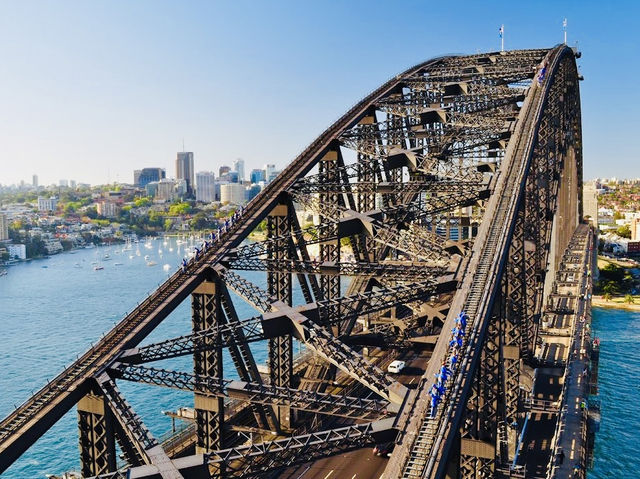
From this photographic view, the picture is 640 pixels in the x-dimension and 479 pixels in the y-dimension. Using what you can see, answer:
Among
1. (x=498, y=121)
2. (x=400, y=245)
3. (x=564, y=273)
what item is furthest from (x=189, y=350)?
(x=564, y=273)

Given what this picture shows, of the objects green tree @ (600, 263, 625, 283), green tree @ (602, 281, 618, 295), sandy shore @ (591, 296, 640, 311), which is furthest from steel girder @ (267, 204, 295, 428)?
green tree @ (600, 263, 625, 283)

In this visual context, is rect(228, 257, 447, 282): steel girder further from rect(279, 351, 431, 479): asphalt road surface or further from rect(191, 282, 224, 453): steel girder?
rect(279, 351, 431, 479): asphalt road surface

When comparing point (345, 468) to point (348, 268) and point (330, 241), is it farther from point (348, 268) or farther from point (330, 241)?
point (330, 241)

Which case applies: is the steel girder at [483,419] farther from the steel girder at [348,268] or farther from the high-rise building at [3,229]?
the high-rise building at [3,229]

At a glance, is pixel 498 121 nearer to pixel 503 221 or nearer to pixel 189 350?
pixel 503 221

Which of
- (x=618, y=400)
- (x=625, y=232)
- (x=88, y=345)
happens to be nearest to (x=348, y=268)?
(x=618, y=400)
